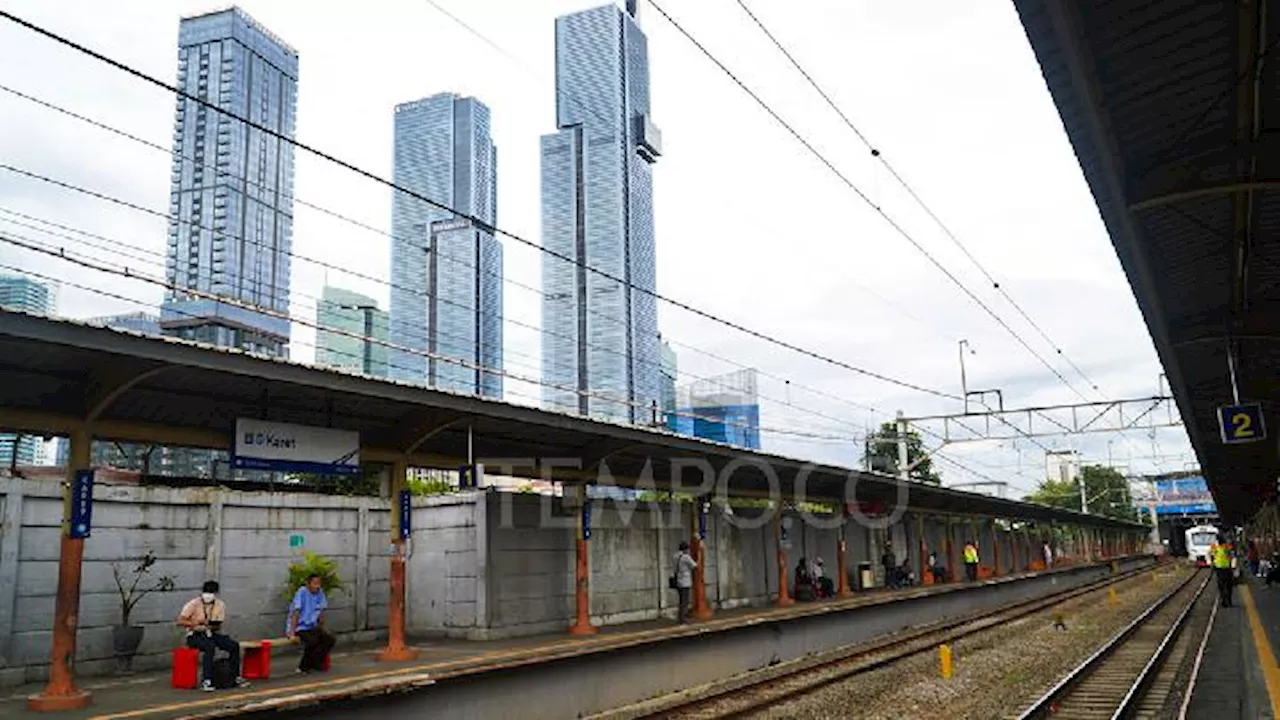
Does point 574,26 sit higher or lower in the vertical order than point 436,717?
higher

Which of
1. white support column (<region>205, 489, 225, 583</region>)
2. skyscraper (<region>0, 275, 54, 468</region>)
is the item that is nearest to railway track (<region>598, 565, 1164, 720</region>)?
white support column (<region>205, 489, 225, 583</region>)

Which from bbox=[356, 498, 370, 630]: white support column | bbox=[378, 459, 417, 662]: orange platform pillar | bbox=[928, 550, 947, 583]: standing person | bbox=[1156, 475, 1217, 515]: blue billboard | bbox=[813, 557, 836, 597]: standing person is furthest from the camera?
bbox=[1156, 475, 1217, 515]: blue billboard

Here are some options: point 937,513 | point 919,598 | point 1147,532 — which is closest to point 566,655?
point 919,598

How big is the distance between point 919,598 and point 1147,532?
92.9 m

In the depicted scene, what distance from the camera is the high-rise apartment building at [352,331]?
1009 centimetres

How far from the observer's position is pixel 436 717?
9.01 meters

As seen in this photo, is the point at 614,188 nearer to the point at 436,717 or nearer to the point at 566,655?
the point at 566,655

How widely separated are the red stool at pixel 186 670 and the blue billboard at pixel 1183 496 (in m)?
82.6

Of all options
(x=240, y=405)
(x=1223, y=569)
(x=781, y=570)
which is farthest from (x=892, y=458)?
(x=240, y=405)

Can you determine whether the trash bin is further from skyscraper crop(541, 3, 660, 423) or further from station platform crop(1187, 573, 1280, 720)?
station platform crop(1187, 573, 1280, 720)

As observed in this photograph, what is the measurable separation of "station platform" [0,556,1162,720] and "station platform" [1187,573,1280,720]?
19.3 feet

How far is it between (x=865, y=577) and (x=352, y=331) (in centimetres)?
2102

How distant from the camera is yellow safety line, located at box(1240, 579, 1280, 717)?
10.8 meters

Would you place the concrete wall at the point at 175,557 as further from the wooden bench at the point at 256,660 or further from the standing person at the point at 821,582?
the standing person at the point at 821,582
